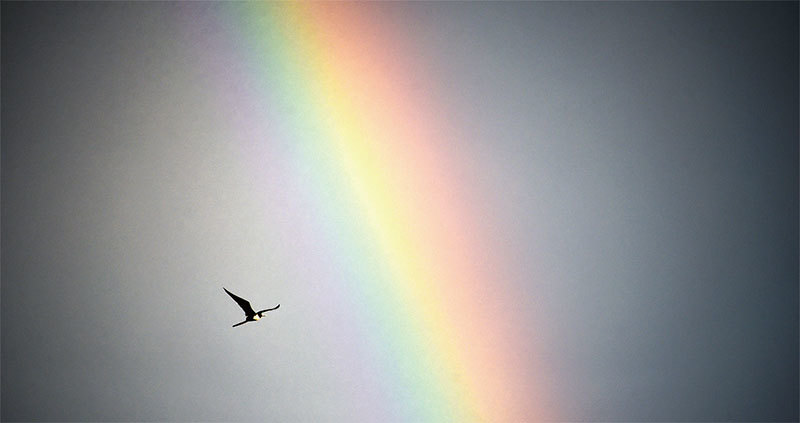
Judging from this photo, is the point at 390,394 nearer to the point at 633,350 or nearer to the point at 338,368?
the point at 338,368

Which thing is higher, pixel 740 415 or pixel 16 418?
pixel 740 415

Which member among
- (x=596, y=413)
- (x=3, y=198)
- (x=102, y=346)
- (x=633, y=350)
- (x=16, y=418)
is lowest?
(x=16, y=418)

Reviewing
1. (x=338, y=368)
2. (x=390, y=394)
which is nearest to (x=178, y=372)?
(x=338, y=368)

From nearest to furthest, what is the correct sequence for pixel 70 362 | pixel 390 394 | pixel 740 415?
pixel 740 415, pixel 390 394, pixel 70 362

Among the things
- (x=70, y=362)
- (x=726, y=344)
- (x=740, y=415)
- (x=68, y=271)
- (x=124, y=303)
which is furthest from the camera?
(x=68, y=271)

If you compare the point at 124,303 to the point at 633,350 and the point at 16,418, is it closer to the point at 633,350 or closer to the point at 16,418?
the point at 16,418

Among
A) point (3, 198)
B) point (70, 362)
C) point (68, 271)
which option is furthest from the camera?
point (3, 198)

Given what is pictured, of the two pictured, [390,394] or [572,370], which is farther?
[572,370]

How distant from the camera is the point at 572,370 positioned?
45125 millimetres

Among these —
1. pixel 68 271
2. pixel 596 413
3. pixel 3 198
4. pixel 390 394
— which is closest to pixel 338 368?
pixel 390 394

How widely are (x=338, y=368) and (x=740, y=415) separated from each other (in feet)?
82.1

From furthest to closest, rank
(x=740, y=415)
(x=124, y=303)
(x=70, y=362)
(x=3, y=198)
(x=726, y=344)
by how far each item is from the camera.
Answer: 1. (x=3, y=198)
2. (x=124, y=303)
3. (x=726, y=344)
4. (x=70, y=362)
5. (x=740, y=415)

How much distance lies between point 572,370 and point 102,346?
31.7 metres

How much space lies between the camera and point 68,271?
67.1 metres
